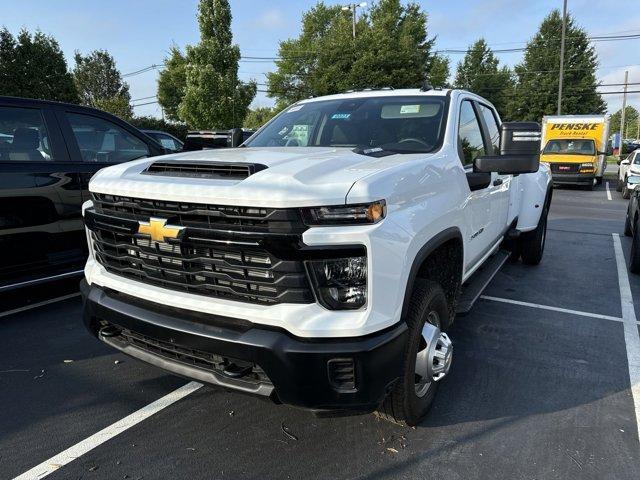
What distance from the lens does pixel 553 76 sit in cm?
4234

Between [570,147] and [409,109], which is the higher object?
[409,109]

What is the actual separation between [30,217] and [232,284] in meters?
2.90

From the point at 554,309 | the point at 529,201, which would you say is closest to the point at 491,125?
the point at 529,201

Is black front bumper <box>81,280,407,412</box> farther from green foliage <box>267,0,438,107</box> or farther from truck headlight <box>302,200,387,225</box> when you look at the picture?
green foliage <box>267,0,438,107</box>

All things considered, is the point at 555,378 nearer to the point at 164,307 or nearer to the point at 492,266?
the point at 492,266

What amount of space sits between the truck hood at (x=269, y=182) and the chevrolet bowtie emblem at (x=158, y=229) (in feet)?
0.39

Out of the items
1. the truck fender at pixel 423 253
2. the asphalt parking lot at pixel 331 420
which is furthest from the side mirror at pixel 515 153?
the asphalt parking lot at pixel 331 420

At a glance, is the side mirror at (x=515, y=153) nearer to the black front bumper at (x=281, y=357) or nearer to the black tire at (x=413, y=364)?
the black tire at (x=413, y=364)

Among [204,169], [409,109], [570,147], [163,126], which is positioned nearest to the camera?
[204,169]

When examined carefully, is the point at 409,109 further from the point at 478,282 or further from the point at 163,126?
the point at 163,126

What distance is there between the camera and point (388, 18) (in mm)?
36062

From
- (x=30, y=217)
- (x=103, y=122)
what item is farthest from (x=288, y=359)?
(x=103, y=122)

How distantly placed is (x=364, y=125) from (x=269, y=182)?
5.66ft

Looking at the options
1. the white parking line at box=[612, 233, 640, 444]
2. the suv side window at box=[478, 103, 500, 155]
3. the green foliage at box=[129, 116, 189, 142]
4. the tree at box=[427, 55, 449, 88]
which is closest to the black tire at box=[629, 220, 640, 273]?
the white parking line at box=[612, 233, 640, 444]
